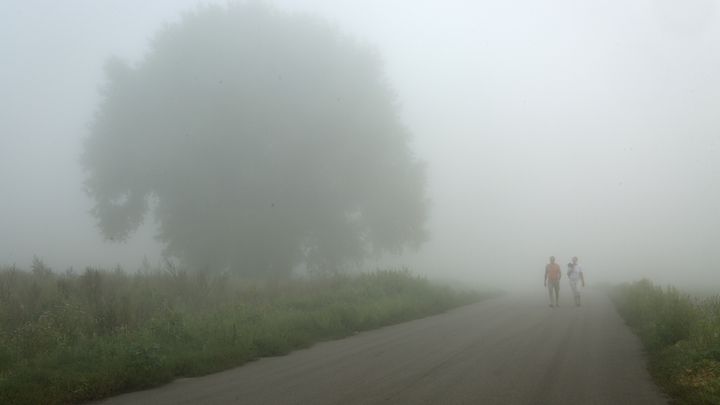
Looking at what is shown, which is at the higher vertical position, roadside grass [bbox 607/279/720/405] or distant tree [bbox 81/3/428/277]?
distant tree [bbox 81/3/428/277]

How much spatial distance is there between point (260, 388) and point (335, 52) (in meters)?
24.2

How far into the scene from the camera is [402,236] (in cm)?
2859

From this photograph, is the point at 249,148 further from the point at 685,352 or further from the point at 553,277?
the point at 685,352

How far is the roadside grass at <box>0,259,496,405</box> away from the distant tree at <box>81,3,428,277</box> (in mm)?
7842

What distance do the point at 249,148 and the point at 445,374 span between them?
1982 cm

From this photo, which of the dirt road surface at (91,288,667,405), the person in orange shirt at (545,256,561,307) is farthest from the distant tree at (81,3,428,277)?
the dirt road surface at (91,288,667,405)

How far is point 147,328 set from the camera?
9.03 m

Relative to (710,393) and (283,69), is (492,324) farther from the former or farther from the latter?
(283,69)

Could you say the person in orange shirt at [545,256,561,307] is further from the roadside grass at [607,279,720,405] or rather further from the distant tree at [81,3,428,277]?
the distant tree at [81,3,428,277]

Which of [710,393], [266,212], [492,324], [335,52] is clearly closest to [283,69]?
[335,52]

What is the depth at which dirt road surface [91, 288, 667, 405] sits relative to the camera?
535 centimetres

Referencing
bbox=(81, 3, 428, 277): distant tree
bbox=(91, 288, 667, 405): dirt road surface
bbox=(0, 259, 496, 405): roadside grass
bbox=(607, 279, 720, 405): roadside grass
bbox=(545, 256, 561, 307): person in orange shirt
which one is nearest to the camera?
bbox=(607, 279, 720, 405): roadside grass

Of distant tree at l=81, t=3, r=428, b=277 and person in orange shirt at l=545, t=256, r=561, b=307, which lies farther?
distant tree at l=81, t=3, r=428, b=277

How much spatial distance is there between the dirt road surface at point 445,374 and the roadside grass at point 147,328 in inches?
18.4
